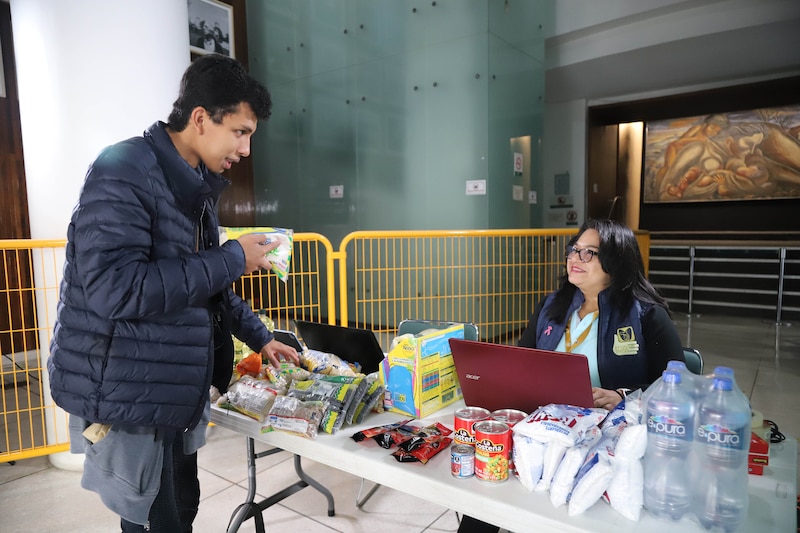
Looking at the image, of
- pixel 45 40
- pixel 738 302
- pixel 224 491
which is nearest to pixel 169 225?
pixel 224 491

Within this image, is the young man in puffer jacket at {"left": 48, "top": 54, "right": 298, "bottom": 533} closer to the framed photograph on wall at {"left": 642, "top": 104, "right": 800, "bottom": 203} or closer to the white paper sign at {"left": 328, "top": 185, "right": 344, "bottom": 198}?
the white paper sign at {"left": 328, "top": 185, "right": 344, "bottom": 198}

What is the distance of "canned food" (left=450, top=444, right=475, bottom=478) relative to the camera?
1.14 metres

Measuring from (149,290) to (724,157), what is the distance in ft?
29.2

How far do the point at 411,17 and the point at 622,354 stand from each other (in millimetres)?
4811

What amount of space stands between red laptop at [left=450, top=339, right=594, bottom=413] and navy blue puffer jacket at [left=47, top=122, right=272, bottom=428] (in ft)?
2.20

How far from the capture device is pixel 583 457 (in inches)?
41.2

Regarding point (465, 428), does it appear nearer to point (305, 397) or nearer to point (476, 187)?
point (305, 397)

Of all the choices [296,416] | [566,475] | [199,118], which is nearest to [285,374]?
[296,416]

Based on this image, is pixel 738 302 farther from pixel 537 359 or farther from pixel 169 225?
pixel 169 225

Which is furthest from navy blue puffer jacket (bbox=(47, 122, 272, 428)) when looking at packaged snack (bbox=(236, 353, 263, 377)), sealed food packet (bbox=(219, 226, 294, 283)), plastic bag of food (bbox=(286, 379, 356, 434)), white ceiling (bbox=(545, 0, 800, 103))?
white ceiling (bbox=(545, 0, 800, 103))

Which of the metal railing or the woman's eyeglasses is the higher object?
the woman's eyeglasses

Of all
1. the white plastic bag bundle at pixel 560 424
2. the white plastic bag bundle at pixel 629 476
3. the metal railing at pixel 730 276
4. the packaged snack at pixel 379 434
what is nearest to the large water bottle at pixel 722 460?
the white plastic bag bundle at pixel 629 476

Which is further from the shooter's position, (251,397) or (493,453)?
(251,397)

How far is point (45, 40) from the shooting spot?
2795mm
